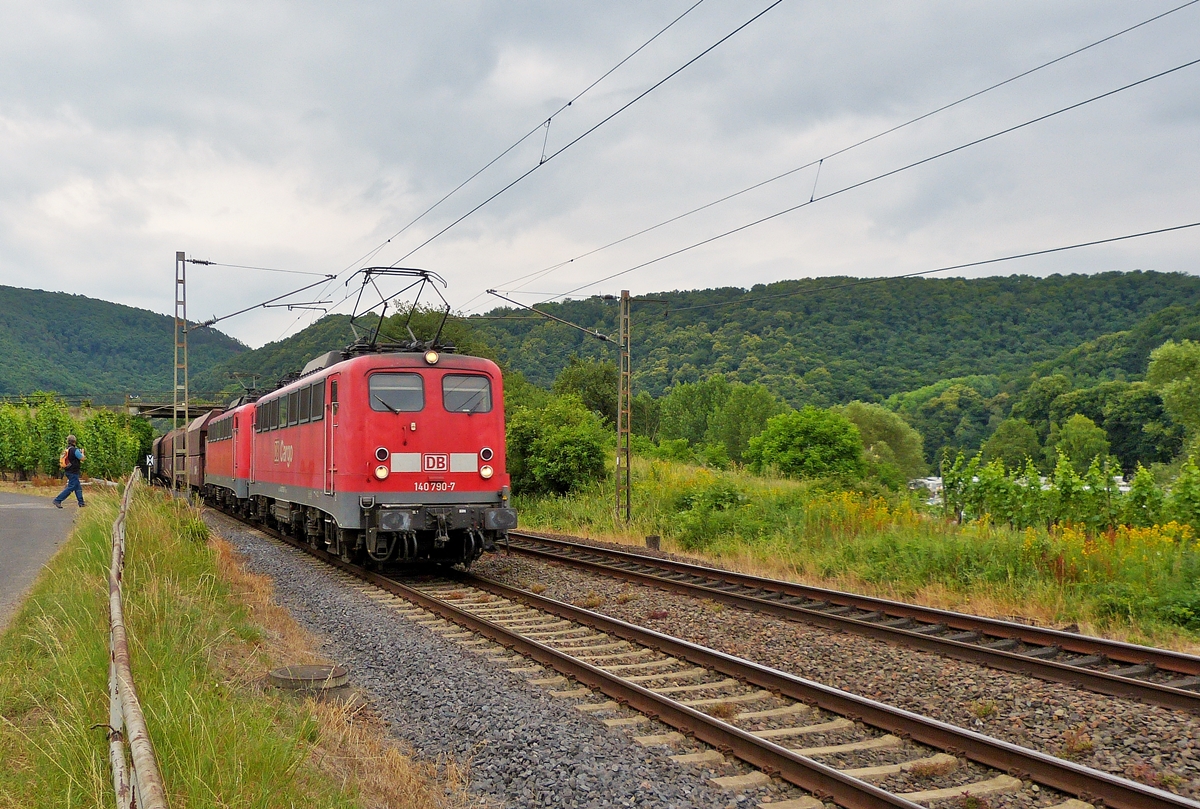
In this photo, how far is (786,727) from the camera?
6594 mm

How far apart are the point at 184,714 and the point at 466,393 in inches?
371

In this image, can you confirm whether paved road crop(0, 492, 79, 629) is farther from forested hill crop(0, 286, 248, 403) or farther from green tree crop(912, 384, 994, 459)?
forested hill crop(0, 286, 248, 403)

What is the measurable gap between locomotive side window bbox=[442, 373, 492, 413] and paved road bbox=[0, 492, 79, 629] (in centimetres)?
580

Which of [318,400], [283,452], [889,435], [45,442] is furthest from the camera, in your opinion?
[889,435]

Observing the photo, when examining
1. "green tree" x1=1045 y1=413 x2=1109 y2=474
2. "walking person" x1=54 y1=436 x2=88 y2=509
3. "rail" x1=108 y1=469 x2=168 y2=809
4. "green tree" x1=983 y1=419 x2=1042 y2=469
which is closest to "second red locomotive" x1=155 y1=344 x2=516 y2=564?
"rail" x1=108 y1=469 x2=168 y2=809

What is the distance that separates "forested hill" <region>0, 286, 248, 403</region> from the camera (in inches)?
4771

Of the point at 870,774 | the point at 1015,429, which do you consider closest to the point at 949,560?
the point at 870,774

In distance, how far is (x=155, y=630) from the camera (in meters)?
7.06

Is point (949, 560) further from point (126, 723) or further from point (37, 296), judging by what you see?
point (37, 296)

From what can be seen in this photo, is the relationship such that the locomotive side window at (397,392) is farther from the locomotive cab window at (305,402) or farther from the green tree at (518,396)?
the green tree at (518,396)

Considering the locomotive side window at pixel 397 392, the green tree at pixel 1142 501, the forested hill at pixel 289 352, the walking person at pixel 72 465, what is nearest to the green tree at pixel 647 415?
the forested hill at pixel 289 352

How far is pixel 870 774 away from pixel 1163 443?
71.7 meters

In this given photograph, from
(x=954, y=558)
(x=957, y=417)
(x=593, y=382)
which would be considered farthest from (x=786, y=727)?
(x=957, y=417)

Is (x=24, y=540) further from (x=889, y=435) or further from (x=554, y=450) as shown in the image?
(x=889, y=435)
